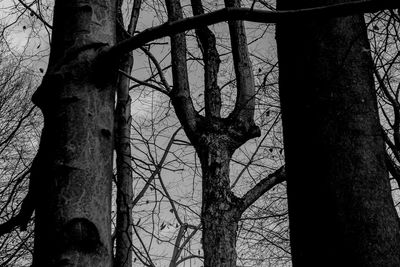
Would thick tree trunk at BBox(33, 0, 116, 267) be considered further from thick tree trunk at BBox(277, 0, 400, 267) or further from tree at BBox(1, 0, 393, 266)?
thick tree trunk at BBox(277, 0, 400, 267)

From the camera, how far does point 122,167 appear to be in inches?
184

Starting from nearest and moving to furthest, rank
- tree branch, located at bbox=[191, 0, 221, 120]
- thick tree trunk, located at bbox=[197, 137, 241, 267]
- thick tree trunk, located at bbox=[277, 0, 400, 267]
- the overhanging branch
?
the overhanging branch < thick tree trunk, located at bbox=[277, 0, 400, 267] < thick tree trunk, located at bbox=[197, 137, 241, 267] < tree branch, located at bbox=[191, 0, 221, 120]

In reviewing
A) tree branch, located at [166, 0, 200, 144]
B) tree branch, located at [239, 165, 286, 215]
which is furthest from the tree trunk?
tree branch, located at [239, 165, 286, 215]

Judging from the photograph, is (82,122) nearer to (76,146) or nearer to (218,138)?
(76,146)

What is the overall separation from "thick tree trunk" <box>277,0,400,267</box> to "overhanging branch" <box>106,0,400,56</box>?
2.01ft

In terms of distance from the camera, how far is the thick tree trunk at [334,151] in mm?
1666

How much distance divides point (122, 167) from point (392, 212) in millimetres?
3260

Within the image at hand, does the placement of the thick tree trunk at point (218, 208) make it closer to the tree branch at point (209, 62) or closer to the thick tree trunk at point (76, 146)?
the tree branch at point (209, 62)

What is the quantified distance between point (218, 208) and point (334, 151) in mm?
2539

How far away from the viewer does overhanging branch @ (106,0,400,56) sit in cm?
117

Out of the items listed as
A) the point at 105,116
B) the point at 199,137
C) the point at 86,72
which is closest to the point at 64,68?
the point at 86,72

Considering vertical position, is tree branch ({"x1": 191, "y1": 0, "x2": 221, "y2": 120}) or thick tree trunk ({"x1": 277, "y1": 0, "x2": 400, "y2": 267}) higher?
tree branch ({"x1": 191, "y1": 0, "x2": 221, "y2": 120})

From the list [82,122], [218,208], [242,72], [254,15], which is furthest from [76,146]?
[242,72]

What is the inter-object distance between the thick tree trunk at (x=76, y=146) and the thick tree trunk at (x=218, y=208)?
2.78m
